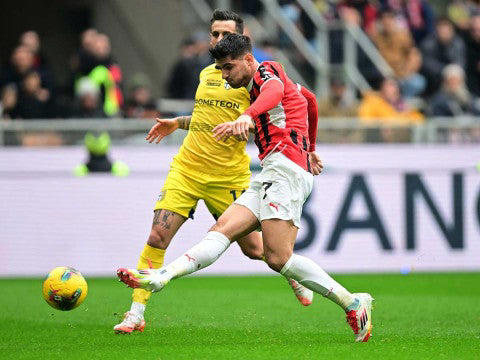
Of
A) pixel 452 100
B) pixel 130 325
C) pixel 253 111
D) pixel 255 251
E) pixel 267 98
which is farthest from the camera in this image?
pixel 452 100

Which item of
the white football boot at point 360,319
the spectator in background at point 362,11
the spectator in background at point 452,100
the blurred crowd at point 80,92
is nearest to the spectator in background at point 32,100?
the blurred crowd at point 80,92

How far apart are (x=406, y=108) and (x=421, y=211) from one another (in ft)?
7.90

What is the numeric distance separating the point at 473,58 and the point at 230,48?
40.1ft

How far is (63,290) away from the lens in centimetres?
927

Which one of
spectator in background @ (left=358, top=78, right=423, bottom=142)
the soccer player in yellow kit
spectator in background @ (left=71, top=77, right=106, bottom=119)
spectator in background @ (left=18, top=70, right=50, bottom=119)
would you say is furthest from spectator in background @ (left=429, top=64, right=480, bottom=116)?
the soccer player in yellow kit

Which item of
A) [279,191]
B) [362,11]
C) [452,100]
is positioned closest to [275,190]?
[279,191]

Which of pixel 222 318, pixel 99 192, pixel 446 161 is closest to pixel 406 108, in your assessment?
pixel 446 161

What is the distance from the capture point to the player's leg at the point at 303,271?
8.67 metres

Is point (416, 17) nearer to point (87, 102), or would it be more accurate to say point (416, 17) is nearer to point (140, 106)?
point (140, 106)

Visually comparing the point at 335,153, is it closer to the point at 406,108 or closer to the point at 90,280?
the point at 406,108

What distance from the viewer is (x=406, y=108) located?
17922 mm

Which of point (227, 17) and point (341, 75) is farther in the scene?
point (341, 75)

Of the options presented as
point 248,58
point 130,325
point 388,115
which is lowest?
point 130,325

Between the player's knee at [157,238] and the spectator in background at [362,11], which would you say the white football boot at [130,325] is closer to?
the player's knee at [157,238]
